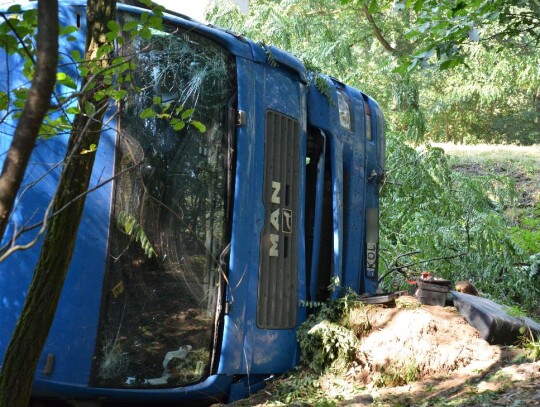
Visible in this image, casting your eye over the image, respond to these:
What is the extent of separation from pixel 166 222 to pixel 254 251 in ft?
2.42

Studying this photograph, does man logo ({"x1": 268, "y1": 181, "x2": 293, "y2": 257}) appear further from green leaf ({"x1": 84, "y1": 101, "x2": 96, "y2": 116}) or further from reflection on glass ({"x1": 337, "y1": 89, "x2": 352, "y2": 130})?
green leaf ({"x1": 84, "y1": 101, "x2": 96, "y2": 116})

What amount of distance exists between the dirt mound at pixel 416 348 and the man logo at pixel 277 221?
0.87m

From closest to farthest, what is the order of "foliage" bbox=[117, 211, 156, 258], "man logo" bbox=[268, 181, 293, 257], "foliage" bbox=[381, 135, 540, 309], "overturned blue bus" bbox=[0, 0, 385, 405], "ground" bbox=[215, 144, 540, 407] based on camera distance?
"foliage" bbox=[117, 211, 156, 258]
"overturned blue bus" bbox=[0, 0, 385, 405]
"ground" bbox=[215, 144, 540, 407]
"man logo" bbox=[268, 181, 293, 257]
"foliage" bbox=[381, 135, 540, 309]

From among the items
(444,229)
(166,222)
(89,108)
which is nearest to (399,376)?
(166,222)

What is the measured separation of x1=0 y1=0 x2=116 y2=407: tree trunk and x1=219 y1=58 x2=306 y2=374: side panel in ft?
6.05

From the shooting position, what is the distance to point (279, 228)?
5582mm

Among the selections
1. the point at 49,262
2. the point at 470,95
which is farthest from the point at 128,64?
the point at 470,95

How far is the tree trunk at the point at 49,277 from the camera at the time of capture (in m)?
3.24

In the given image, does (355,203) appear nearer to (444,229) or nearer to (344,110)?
(344,110)

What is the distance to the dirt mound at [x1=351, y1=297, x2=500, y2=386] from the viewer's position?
213 inches

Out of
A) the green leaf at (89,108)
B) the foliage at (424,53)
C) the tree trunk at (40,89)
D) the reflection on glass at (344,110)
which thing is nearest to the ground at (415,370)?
the reflection on glass at (344,110)

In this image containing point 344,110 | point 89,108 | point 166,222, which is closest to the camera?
point 89,108

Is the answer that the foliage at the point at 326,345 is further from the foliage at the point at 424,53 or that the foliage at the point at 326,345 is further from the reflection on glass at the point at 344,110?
the foliage at the point at 424,53

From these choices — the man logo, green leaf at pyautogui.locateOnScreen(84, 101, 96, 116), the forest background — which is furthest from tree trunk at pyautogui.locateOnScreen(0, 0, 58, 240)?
the forest background
